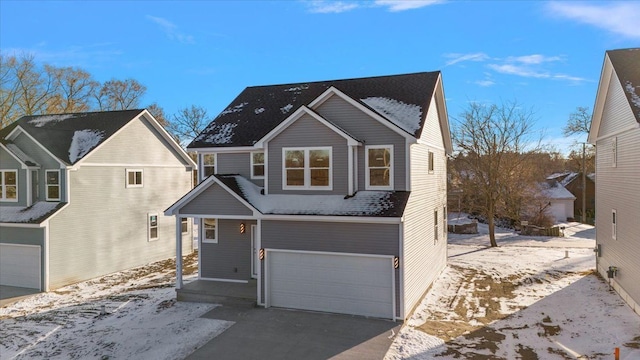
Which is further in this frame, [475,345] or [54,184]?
[54,184]

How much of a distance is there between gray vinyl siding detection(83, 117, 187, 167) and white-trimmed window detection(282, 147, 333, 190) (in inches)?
Answer: 435

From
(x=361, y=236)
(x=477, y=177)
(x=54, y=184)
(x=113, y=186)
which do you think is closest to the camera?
(x=361, y=236)

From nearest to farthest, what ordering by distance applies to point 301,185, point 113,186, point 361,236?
point 361,236 → point 301,185 → point 113,186

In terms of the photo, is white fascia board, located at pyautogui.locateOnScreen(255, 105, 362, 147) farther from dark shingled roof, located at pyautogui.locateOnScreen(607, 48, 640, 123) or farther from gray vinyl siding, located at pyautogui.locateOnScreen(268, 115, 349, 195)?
dark shingled roof, located at pyautogui.locateOnScreen(607, 48, 640, 123)

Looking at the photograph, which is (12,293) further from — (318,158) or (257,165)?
(318,158)

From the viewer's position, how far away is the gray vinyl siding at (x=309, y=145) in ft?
44.6

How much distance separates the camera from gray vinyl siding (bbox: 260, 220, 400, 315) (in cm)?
1254

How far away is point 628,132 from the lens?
13.6 meters

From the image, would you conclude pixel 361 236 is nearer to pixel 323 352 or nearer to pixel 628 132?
pixel 323 352

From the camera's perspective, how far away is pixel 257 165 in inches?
639

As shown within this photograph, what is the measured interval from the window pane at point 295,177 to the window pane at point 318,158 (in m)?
0.49

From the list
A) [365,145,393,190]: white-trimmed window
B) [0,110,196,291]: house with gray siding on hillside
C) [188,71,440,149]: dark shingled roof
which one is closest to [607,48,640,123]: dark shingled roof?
Answer: [188,71,440,149]: dark shingled roof

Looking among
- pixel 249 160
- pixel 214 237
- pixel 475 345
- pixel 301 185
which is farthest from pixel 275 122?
pixel 475 345

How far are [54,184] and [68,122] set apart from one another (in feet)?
16.3
